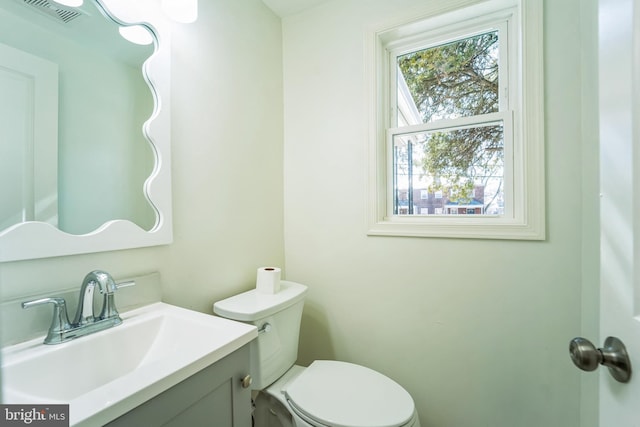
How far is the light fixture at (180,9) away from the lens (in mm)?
938

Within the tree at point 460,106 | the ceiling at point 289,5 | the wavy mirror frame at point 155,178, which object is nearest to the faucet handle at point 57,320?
the wavy mirror frame at point 155,178

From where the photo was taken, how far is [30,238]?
0.66 meters

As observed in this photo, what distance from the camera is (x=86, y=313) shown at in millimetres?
713

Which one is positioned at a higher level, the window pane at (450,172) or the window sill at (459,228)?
the window pane at (450,172)

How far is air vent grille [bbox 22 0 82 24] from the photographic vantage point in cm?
71

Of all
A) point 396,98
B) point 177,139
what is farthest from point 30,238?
point 396,98

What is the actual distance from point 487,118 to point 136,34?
4.74 ft

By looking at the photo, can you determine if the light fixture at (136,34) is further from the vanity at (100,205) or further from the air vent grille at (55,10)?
the air vent grille at (55,10)

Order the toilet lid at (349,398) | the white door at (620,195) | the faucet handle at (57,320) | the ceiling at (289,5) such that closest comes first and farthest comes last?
the white door at (620,195) → the faucet handle at (57,320) → the toilet lid at (349,398) → the ceiling at (289,5)

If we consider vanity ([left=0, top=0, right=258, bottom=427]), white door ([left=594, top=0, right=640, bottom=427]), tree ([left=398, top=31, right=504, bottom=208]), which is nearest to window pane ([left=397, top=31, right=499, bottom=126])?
tree ([left=398, top=31, right=504, bottom=208])

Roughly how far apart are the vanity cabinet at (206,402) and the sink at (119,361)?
2 centimetres

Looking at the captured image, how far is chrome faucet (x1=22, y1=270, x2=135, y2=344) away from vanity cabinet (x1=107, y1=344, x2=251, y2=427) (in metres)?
0.35

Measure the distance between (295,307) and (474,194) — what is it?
990mm

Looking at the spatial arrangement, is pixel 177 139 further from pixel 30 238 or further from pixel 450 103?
pixel 450 103
